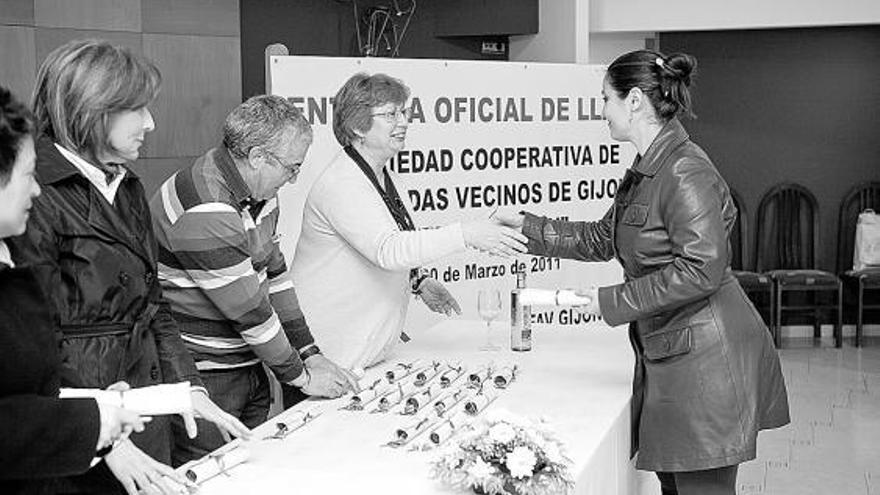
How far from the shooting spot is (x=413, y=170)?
5.02 meters

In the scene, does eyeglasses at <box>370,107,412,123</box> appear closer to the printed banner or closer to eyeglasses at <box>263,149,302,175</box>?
eyeglasses at <box>263,149,302,175</box>

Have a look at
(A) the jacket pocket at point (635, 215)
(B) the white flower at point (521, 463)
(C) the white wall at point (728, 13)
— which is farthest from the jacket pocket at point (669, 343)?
(C) the white wall at point (728, 13)

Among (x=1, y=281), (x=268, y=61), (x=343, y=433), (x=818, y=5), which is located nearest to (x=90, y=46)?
(x=1, y=281)

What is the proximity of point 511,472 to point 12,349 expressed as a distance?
36.2 inches

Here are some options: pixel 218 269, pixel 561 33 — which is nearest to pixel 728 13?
pixel 561 33

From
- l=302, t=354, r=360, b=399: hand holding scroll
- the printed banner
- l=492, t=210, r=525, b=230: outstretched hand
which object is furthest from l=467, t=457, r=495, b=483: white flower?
the printed banner

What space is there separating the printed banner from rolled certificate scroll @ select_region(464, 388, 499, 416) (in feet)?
5.10

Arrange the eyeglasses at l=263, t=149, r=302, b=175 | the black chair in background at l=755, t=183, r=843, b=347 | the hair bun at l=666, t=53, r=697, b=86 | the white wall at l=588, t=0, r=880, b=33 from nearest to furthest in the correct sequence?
the eyeglasses at l=263, t=149, r=302, b=175
the hair bun at l=666, t=53, r=697, b=86
the white wall at l=588, t=0, r=880, b=33
the black chair in background at l=755, t=183, r=843, b=347

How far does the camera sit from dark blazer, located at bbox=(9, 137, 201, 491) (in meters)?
2.19

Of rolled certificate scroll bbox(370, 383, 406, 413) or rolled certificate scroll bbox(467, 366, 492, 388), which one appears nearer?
rolled certificate scroll bbox(370, 383, 406, 413)

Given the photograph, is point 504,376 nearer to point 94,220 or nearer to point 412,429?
point 412,429

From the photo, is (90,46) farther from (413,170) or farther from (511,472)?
(413,170)

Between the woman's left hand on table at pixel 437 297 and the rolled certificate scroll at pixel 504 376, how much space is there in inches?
18.7

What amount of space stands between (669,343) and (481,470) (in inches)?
40.7
